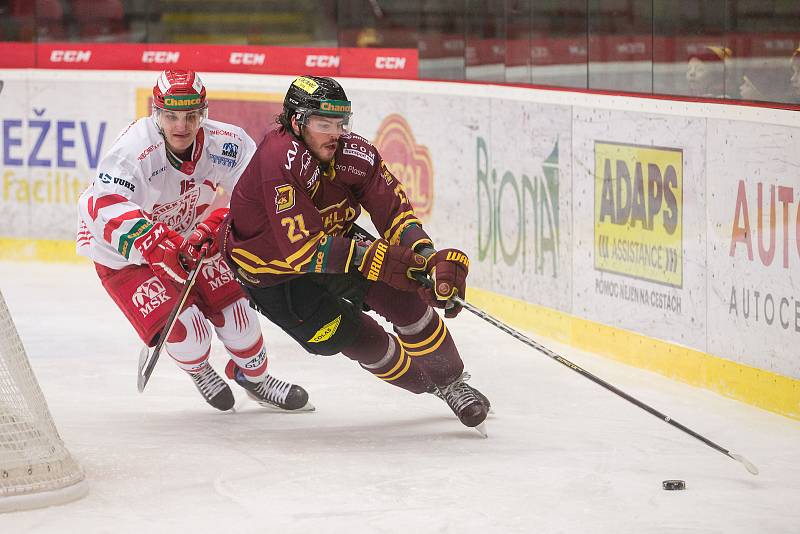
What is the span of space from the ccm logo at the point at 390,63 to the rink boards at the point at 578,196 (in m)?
0.12

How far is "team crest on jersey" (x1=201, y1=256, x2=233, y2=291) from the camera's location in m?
4.78

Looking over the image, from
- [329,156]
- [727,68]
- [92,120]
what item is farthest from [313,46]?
[329,156]

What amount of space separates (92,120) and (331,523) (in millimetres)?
5332

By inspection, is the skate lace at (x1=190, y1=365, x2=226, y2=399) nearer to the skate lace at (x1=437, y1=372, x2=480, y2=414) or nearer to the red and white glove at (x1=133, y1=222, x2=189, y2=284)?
the red and white glove at (x1=133, y1=222, x2=189, y2=284)

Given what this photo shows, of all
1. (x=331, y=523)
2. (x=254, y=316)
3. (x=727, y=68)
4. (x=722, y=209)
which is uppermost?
(x=727, y=68)

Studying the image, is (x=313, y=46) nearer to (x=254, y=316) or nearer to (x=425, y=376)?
(x=254, y=316)

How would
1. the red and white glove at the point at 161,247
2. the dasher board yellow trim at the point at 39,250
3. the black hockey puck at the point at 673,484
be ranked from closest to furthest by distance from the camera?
the black hockey puck at the point at 673,484
the red and white glove at the point at 161,247
the dasher board yellow trim at the point at 39,250

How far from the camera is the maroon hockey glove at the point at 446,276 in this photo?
409 centimetres

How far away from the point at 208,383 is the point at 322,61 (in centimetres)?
351

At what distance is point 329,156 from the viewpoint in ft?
14.0

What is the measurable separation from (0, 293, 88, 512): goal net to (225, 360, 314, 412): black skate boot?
116 cm

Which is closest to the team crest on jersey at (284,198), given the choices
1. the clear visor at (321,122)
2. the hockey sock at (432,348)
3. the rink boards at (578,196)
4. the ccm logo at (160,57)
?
the clear visor at (321,122)

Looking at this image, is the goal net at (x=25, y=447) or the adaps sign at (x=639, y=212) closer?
the goal net at (x=25, y=447)

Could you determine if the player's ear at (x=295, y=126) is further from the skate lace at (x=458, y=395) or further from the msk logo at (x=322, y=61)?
the msk logo at (x=322, y=61)
